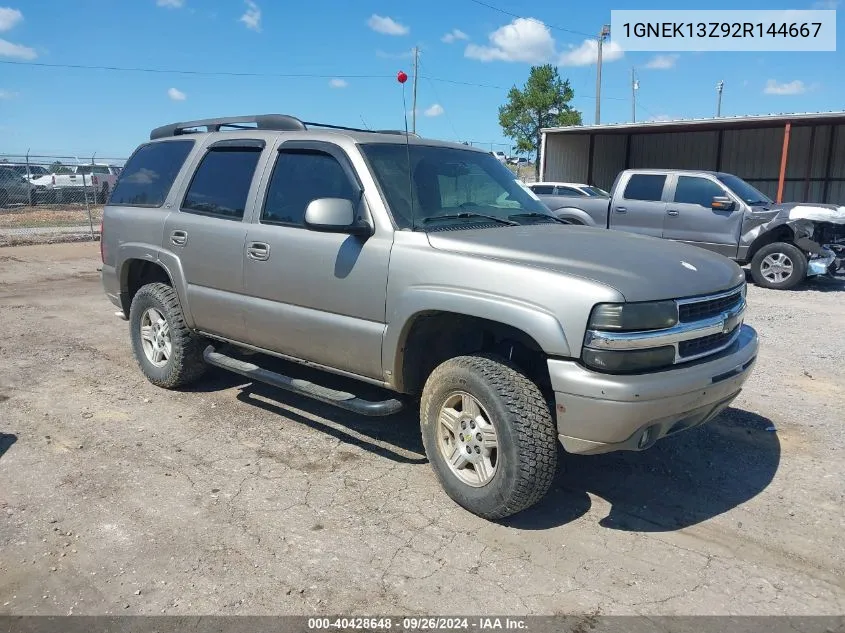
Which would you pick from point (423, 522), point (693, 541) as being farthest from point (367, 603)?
point (693, 541)

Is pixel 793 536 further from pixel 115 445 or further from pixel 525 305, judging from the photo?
pixel 115 445

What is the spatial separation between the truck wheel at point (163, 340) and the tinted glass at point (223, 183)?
78 centimetres

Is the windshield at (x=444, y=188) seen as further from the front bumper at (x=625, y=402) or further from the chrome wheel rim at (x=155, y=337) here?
the chrome wheel rim at (x=155, y=337)

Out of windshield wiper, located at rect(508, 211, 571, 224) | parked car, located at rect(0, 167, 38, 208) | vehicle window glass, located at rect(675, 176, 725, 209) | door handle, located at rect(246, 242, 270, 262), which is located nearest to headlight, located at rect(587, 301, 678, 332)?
windshield wiper, located at rect(508, 211, 571, 224)

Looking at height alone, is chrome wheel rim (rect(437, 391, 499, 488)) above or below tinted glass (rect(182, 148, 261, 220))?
below

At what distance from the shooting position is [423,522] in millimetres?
3729

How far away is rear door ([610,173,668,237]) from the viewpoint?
12336 millimetres

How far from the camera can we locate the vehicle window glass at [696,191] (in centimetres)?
1189

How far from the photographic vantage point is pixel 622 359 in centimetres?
323

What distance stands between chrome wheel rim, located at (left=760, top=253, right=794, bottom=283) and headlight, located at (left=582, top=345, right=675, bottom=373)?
9.17 metres

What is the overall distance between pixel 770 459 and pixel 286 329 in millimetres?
3238

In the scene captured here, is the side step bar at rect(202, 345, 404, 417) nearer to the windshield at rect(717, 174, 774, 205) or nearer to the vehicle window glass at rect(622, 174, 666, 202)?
the vehicle window glass at rect(622, 174, 666, 202)

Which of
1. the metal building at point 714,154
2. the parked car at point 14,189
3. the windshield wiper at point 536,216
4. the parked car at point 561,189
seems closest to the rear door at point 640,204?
the parked car at point 561,189

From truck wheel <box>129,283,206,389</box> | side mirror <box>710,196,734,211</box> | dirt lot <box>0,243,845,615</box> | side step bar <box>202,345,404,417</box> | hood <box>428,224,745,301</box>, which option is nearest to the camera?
dirt lot <box>0,243,845,615</box>
